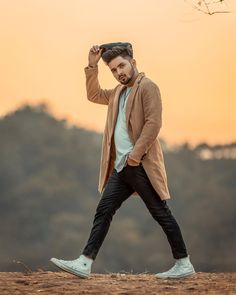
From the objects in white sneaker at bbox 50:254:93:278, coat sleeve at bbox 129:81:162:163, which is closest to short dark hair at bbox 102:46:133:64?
coat sleeve at bbox 129:81:162:163

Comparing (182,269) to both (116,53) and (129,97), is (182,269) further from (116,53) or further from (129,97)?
(116,53)

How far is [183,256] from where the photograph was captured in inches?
266

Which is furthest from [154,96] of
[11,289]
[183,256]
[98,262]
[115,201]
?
[98,262]

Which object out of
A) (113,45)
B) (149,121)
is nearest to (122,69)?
(113,45)

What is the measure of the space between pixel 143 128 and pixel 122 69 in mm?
564

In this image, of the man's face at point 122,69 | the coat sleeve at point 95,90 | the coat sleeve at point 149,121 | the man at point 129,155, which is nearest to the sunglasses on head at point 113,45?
the man at point 129,155

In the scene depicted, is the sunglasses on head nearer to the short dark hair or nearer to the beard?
the short dark hair

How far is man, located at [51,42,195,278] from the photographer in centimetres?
652

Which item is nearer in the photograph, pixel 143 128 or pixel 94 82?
pixel 143 128

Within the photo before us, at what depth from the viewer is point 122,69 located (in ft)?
21.7

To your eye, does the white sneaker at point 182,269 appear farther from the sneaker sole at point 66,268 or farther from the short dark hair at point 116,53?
the short dark hair at point 116,53

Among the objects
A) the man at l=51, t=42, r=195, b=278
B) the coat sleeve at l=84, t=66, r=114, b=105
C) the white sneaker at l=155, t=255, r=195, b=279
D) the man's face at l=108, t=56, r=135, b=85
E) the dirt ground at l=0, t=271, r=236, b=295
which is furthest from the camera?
the coat sleeve at l=84, t=66, r=114, b=105

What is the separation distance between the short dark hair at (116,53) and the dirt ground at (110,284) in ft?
6.45

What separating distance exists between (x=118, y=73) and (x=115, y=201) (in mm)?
1117
